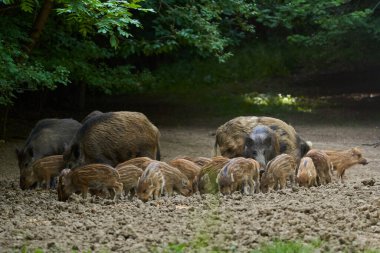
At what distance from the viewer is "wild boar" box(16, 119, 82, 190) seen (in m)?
9.91

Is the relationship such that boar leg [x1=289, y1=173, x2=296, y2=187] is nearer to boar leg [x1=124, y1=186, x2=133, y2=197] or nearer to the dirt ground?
the dirt ground

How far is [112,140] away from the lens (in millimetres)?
9031

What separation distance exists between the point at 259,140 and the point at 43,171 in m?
2.68

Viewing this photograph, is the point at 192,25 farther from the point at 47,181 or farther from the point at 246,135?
the point at 47,181

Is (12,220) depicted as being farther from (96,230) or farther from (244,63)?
(244,63)

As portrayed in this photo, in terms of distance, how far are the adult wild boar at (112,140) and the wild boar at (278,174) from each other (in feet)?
6.27

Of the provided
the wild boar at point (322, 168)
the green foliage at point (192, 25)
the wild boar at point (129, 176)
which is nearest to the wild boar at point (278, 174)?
the wild boar at point (322, 168)

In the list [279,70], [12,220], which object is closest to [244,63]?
[279,70]

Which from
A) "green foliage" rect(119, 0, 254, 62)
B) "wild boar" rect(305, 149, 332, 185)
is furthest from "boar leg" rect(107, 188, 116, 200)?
"green foliage" rect(119, 0, 254, 62)

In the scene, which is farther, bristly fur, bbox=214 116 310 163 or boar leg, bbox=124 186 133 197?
bristly fur, bbox=214 116 310 163

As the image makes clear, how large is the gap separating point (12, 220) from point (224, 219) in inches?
74.5

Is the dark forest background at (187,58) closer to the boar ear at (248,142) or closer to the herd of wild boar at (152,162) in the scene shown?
the herd of wild boar at (152,162)

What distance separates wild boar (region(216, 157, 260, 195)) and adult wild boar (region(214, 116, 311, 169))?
111 centimetres

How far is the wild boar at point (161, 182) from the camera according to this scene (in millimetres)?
7281
